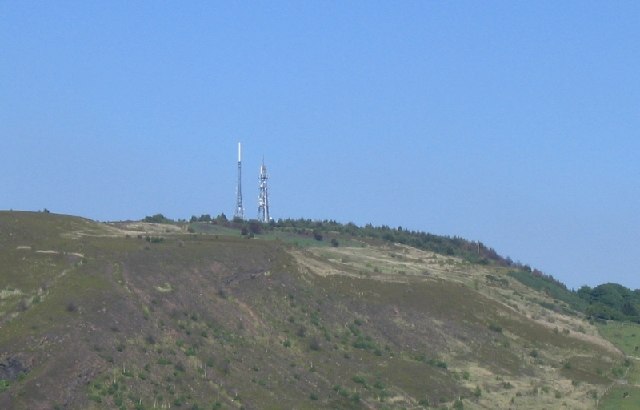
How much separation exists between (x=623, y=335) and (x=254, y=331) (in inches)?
2122

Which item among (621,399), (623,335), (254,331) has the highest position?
(623,335)

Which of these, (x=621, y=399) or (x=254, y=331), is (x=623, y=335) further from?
(x=254, y=331)

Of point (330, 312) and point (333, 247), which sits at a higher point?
point (333, 247)

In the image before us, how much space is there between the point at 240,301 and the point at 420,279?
28080mm

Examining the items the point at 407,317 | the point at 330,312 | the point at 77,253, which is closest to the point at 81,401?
the point at 77,253

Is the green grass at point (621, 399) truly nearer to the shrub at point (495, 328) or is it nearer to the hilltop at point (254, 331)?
the hilltop at point (254, 331)

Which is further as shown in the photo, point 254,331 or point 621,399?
point 621,399

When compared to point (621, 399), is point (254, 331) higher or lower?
higher

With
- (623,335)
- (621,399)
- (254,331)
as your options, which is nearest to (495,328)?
(621,399)

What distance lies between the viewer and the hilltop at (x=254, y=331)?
176ft

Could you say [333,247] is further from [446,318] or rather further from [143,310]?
[143,310]

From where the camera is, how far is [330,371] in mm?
66750

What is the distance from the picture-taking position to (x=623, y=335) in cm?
11062

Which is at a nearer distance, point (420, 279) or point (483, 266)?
point (420, 279)
